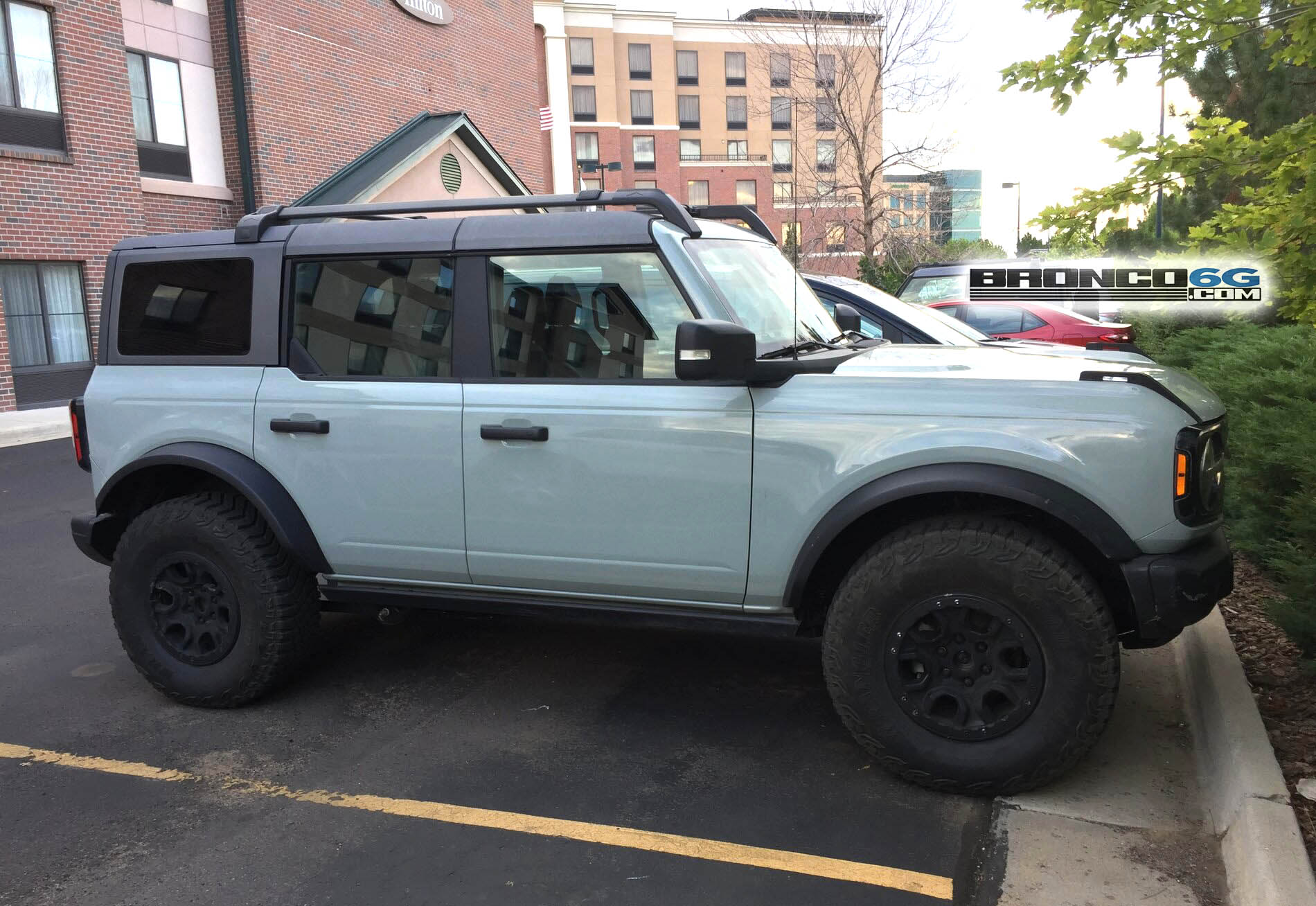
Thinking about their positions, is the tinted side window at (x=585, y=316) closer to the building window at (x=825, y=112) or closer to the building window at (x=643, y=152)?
the building window at (x=825, y=112)

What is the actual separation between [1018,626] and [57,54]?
18.9m

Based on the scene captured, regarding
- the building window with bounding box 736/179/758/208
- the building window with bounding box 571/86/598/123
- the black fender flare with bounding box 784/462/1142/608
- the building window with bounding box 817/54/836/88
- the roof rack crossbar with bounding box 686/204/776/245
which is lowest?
the black fender flare with bounding box 784/462/1142/608

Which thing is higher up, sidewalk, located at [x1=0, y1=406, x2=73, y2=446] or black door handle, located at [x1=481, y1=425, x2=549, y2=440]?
black door handle, located at [x1=481, y1=425, x2=549, y2=440]

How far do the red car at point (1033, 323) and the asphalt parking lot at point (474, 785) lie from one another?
27.3 feet

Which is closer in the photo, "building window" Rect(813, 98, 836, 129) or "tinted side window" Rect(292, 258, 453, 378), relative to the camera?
"tinted side window" Rect(292, 258, 453, 378)

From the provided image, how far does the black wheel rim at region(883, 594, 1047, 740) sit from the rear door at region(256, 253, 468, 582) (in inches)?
71.2

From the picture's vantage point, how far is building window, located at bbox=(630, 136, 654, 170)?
69.9m

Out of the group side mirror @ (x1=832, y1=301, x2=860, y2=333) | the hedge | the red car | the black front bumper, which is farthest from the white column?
the black front bumper

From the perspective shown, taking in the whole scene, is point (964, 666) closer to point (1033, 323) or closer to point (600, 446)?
point (600, 446)

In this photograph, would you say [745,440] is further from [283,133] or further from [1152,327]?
[283,133]

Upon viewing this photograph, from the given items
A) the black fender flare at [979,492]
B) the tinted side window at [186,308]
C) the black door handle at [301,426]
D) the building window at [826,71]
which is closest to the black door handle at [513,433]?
the black door handle at [301,426]

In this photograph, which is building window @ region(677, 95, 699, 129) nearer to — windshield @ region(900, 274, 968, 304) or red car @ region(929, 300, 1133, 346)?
windshield @ region(900, 274, 968, 304)

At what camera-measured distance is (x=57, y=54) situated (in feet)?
55.1

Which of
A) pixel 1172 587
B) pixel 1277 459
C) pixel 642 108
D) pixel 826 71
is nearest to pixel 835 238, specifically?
pixel 826 71
